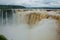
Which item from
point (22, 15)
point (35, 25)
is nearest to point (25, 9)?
point (22, 15)

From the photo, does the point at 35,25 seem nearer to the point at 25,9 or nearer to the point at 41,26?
the point at 41,26

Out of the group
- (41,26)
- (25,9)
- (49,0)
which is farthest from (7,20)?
(49,0)

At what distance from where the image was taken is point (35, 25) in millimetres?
1172

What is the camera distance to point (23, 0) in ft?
3.88

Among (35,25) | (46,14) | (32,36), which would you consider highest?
(46,14)

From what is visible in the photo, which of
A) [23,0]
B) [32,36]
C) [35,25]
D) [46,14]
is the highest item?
[23,0]

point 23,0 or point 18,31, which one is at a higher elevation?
point 23,0

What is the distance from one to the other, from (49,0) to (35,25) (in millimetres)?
281

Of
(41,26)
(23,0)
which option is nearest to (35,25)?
(41,26)

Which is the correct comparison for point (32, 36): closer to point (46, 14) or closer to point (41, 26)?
point (41, 26)

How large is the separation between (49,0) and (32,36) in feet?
1.28

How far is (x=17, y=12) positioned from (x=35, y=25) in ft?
0.70

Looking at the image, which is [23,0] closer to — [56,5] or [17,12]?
[17,12]

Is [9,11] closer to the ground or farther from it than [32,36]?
farther from it
